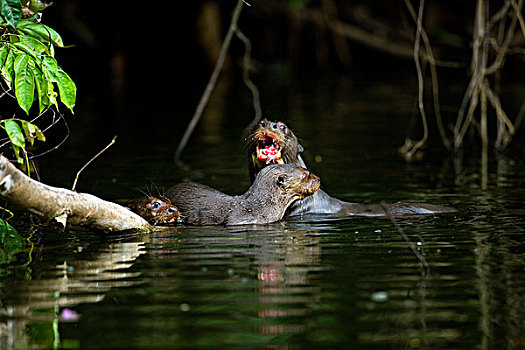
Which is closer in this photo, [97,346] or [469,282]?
[97,346]

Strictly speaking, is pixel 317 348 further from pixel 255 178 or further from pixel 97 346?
pixel 255 178

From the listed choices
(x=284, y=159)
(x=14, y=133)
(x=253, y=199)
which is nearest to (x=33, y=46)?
(x=14, y=133)

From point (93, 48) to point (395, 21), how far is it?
7.21m

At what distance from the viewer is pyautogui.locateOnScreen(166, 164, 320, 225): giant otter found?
20.6 ft

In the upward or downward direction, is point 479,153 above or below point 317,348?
above

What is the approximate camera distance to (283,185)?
21.1ft

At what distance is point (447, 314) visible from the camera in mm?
3910

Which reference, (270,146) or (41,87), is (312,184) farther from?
(41,87)

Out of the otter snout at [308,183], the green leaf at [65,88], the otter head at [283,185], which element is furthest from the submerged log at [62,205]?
the otter snout at [308,183]

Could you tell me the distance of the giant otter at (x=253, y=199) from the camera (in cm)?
629

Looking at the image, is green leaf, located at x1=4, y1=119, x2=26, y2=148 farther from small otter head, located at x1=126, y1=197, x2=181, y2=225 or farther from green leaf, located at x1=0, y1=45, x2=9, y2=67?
small otter head, located at x1=126, y1=197, x2=181, y2=225

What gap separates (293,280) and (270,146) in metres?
2.52

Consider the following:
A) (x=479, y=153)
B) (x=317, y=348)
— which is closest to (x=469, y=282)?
(x=317, y=348)

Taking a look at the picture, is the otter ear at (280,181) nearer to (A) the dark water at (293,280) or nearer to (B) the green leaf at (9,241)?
(A) the dark water at (293,280)
